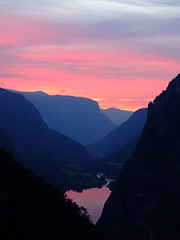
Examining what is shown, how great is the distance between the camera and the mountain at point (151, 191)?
148 meters

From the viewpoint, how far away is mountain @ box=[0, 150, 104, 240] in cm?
A: 7594

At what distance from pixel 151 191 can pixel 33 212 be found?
83.1m

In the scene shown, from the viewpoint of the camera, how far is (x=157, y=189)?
158875 millimetres

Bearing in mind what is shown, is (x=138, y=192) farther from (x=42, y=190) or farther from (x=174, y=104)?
(x=42, y=190)

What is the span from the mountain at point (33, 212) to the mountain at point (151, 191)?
55538 mm

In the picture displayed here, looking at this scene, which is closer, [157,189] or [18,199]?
[18,199]

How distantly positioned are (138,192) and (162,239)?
71.6 ft

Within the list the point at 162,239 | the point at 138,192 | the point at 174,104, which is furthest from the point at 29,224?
the point at 174,104

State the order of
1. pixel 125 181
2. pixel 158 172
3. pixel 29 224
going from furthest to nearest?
pixel 125 181
pixel 158 172
pixel 29 224

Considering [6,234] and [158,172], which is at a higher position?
[158,172]

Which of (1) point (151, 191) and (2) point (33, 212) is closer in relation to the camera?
(2) point (33, 212)

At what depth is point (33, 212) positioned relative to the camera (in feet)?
272

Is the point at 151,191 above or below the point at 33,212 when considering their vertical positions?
above

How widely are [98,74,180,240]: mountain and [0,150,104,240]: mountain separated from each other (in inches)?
2187
